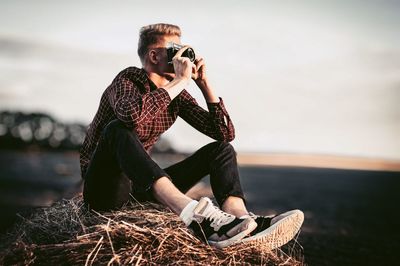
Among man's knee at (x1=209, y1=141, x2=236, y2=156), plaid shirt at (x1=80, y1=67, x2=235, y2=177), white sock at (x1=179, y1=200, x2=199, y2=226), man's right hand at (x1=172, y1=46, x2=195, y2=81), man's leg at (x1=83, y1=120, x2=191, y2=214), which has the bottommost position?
white sock at (x1=179, y1=200, x2=199, y2=226)

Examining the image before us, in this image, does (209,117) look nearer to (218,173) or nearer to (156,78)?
(156,78)

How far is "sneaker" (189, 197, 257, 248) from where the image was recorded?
2916mm

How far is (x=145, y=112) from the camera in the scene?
10.8 feet

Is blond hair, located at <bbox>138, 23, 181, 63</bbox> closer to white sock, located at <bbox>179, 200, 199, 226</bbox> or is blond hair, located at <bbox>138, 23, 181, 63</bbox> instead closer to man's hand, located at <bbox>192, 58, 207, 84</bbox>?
man's hand, located at <bbox>192, 58, 207, 84</bbox>

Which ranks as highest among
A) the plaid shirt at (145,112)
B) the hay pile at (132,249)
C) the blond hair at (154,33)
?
the blond hair at (154,33)

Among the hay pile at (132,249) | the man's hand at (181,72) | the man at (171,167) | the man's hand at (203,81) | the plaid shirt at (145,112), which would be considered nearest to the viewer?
the hay pile at (132,249)

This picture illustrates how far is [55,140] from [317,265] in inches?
1447

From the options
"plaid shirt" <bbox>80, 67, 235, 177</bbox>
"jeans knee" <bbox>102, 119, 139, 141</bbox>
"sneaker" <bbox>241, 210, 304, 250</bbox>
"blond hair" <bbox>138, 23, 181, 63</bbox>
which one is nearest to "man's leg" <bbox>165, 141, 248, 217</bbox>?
"sneaker" <bbox>241, 210, 304, 250</bbox>

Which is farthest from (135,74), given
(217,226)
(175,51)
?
(217,226)

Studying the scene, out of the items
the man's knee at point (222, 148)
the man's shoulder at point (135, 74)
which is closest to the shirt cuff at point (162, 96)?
the man's shoulder at point (135, 74)

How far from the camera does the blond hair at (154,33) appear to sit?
12.8ft

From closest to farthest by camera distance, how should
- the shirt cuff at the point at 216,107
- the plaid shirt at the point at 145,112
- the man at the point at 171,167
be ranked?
the man at the point at 171,167, the plaid shirt at the point at 145,112, the shirt cuff at the point at 216,107

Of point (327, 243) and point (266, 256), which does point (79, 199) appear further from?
point (327, 243)

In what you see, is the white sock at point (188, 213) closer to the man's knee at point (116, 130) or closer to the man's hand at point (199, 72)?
the man's knee at point (116, 130)
